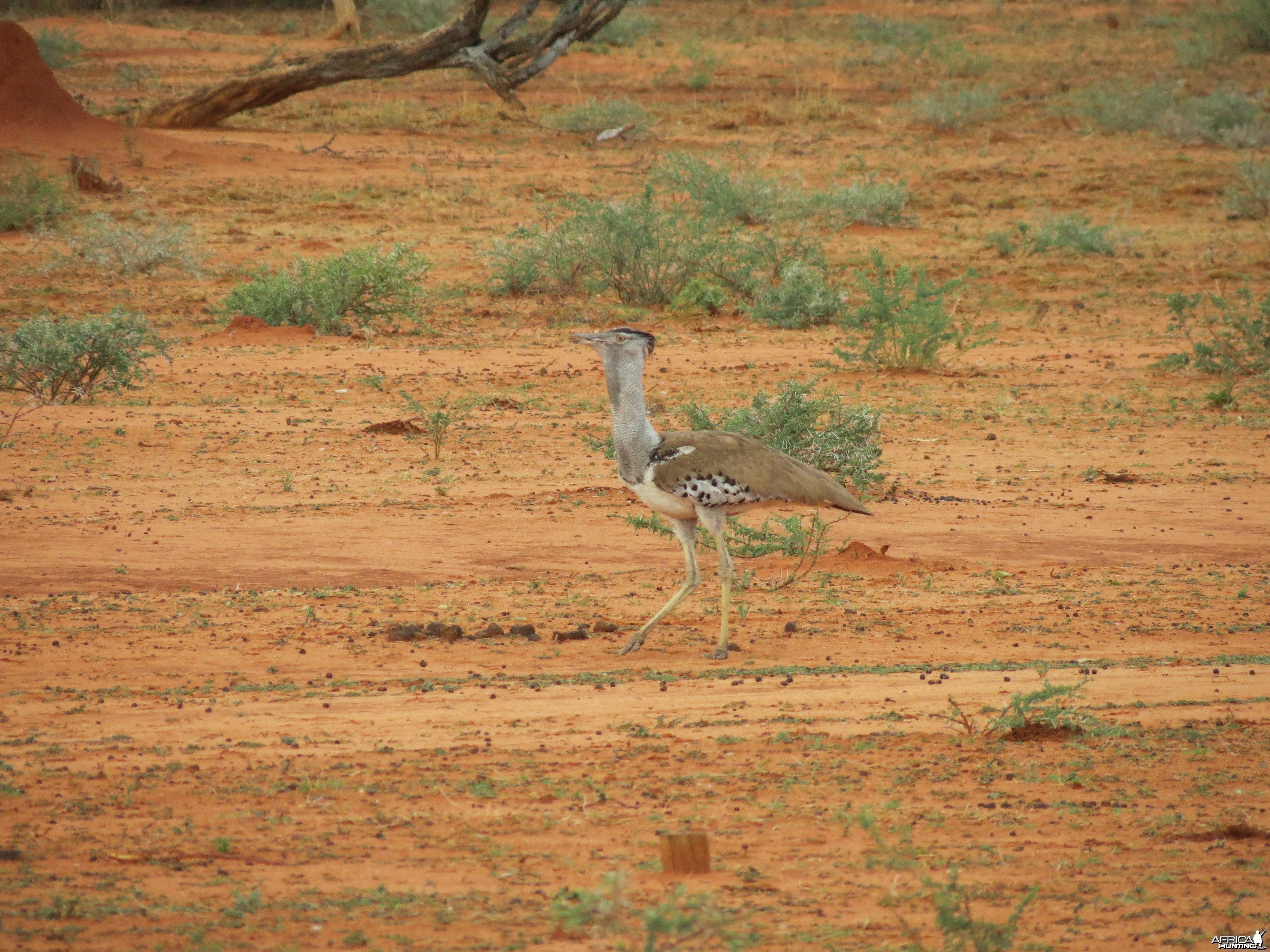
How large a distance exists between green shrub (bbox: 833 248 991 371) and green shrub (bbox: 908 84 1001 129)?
39.3 ft

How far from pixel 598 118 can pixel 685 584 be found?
58.3 feet

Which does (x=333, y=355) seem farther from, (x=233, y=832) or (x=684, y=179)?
(x=233, y=832)

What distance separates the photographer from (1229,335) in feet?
42.4

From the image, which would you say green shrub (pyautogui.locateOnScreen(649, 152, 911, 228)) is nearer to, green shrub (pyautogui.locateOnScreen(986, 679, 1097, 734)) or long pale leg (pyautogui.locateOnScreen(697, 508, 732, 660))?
long pale leg (pyautogui.locateOnScreen(697, 508, 732, 660))

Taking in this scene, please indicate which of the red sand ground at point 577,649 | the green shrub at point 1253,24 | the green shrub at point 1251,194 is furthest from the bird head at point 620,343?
the green shrub at point 1253,24

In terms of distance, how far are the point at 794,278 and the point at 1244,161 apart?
325 inches

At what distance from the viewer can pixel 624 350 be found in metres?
6.29

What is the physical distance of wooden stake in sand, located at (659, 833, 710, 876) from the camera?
3893 millimetres

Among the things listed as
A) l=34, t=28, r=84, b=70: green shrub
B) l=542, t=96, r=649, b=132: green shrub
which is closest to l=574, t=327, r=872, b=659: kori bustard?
l=542, t=96, r=649, b=132: green shrub

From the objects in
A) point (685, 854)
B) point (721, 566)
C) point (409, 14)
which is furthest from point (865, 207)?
point (409, 14)

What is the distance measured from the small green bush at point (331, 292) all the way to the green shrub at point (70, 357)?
7.77 feet

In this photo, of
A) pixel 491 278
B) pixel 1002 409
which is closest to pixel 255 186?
pixel 491 278

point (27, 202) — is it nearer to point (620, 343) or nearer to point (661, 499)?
point (620, 343)

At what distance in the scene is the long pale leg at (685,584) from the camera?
619 cm
